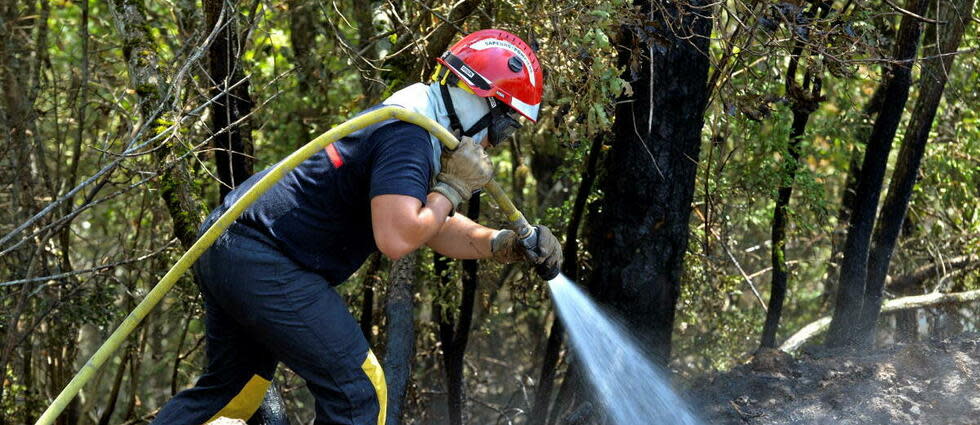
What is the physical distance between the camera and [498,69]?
11.9 ft

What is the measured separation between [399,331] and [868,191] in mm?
2762

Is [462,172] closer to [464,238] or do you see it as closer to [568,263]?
[464,238]

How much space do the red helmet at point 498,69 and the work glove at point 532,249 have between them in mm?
487

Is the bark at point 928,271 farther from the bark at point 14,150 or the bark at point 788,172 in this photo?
the bark at point 14,150

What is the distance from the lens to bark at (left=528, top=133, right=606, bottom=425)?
5273mm

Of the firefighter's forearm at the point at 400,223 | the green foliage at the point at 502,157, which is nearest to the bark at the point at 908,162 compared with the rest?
the green foliage at the point at 502,157

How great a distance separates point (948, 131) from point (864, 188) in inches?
69.4

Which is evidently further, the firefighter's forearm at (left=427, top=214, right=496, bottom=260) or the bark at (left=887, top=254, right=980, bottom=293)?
the bark at (left=887, top=254, right=980, bottom=293)

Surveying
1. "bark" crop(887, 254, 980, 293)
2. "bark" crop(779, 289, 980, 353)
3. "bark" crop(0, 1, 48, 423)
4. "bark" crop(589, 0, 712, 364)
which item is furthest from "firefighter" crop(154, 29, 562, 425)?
"bark" crop(887, 254, 980, 293)

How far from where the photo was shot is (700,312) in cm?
666

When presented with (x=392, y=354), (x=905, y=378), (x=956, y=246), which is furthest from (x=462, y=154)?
(x=956, y=246)

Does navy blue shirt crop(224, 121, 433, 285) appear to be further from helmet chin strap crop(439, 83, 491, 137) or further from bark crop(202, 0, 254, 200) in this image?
bark crop(202, 0, 254, 200)

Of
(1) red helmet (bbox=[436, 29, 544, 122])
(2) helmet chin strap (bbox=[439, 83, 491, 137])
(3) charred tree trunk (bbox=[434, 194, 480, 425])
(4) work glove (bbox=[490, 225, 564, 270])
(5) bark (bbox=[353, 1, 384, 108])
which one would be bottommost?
(3) charred tree trunk (bbox=[434, 194, 480, 425])

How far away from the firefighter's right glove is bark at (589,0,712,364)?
4.52 ft
